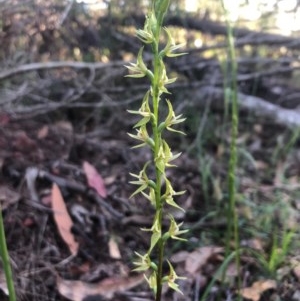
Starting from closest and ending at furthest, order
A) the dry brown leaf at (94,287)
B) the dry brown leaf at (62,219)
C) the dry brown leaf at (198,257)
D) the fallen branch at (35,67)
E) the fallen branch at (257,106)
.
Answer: the dry brown leaf at (94,287) → the dry brown leaf at (198,257) → the dry brown leaf at (62,219) → the fallen branch at (35,67) → the fallen branch at (257,106)

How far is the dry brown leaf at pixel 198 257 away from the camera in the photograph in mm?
2133

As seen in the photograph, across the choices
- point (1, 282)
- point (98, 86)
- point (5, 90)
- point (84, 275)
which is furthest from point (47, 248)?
point (98, 86)

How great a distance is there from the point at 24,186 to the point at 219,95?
2.15m

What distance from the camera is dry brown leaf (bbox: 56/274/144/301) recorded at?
192cm

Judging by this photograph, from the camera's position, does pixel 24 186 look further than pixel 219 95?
No

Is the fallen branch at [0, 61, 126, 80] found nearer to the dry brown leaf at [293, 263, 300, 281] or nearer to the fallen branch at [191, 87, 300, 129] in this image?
the fallen branch at [191, 87, 300, 129]

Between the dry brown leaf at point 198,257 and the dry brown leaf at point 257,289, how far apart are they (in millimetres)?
243

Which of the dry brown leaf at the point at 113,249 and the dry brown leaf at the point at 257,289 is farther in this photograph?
the dry brown leaf at the point at 113,249

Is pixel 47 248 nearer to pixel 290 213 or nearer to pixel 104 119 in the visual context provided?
pixel 290 213

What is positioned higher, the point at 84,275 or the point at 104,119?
the point at 84,275

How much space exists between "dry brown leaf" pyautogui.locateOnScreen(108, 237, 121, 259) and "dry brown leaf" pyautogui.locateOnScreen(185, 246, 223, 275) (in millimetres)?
328

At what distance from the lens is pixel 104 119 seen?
402 cm

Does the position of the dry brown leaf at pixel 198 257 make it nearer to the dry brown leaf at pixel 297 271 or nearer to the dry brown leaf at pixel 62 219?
the dry brown leaf at pixel 297 271

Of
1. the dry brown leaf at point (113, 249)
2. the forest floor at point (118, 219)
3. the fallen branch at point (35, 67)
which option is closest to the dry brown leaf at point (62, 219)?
the forest floor at point (118, 219)
